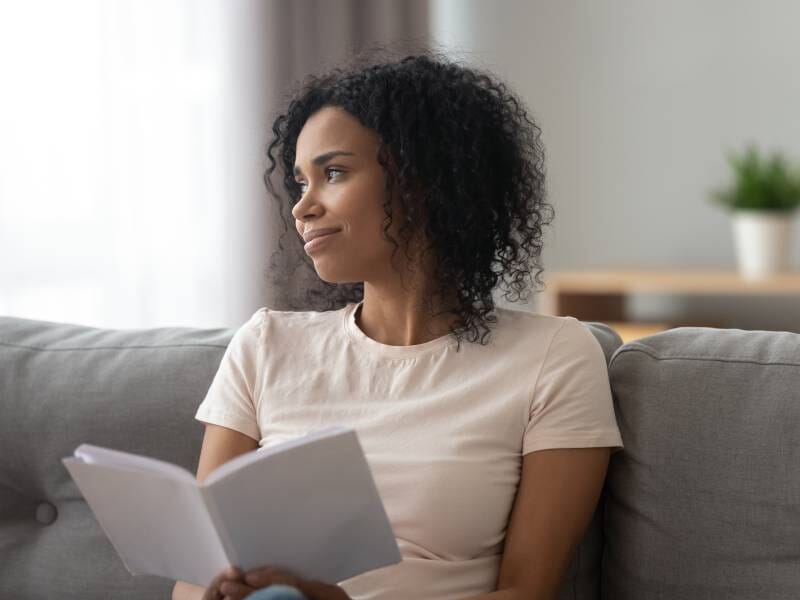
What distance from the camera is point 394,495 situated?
137 cm

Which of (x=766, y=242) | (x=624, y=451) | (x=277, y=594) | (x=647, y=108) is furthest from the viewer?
(x=647, y=108)

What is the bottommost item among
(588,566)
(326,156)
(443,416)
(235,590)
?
(588,566)

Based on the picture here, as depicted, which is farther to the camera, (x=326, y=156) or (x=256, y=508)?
(x=326, y=156)

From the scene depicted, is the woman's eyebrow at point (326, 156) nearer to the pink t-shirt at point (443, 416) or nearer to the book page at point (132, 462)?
the pink t-shirt at point (443, 416)

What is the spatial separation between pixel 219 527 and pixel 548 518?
407 mm

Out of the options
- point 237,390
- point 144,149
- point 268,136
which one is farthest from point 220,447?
point 268,136

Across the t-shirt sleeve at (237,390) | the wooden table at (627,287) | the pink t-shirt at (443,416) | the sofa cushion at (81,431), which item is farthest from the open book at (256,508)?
the wooden table at (627,287)

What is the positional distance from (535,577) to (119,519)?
47 centimetres

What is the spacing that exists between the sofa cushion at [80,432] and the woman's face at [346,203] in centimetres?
29

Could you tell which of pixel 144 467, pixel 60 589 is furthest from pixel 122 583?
pixel 144 467

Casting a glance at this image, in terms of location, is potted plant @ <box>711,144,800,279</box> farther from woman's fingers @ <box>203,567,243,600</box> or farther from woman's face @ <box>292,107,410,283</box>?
woman's fingers @ <box>203,567,243,600</box>

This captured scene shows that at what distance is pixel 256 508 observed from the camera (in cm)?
113

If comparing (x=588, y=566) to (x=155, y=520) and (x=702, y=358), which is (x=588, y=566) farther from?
(x=155, y=520)

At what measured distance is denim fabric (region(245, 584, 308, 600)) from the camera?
41.9 inches
